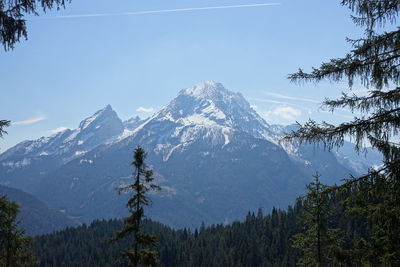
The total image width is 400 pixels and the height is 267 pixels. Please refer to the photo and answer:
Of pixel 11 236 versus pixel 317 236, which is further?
pixel 317 236

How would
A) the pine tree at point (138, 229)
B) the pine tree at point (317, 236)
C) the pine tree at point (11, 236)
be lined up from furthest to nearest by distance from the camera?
the pine tree at point (317, 236) < the pine tree at point (138, 229) < the pine tree at point (11, 236)

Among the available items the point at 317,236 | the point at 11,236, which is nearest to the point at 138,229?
the point at 11,236

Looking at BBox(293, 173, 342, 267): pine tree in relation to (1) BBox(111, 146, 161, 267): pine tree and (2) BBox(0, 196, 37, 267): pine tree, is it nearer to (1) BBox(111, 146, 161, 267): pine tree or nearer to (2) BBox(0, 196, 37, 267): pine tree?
(1) BBox(111, 146, 161, 267): pine tree

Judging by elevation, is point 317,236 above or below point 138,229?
below

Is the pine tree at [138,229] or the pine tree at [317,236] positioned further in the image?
the pine tree at [317,236]

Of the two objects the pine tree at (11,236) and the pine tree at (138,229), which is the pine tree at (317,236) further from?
the pine tree at (11,236)

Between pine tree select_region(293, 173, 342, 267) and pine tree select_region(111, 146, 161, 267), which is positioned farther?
pine tree select_region(293, 173, 342, 267)

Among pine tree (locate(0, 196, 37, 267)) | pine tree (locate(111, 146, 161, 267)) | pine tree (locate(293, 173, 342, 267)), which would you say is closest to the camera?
Answer: pine tree (locate(0, 196, 37, 267))

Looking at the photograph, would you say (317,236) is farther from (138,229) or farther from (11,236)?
(11,236)

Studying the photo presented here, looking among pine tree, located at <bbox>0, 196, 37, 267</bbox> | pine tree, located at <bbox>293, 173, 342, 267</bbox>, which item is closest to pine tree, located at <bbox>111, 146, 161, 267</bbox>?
pine tree, located at <bbox>0, 196, 37, 267</bbox>

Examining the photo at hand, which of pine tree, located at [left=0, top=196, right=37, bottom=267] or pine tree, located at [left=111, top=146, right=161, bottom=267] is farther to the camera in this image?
pine tree, located at [left=111, top=146, right=161, bottom=267]

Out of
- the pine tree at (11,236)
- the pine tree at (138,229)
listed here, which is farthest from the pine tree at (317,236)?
the pine tree at (11,236)

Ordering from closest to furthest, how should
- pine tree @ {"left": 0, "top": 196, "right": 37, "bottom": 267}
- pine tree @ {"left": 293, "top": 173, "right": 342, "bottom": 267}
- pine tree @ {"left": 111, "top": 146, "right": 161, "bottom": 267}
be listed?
1. pine tree @ {"left": 0, "top": 196, "right": 37, "bottom": 267}
2. pine tree @ {"left": 111, "top": 146, "right": 161, "bottom": 267}
3. pine tree @ {"left": 293, "top": 173, "right": 342, "bottom": 267}

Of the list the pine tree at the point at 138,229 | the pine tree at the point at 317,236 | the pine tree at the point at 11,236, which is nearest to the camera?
the pine tree at the point at 11,236
